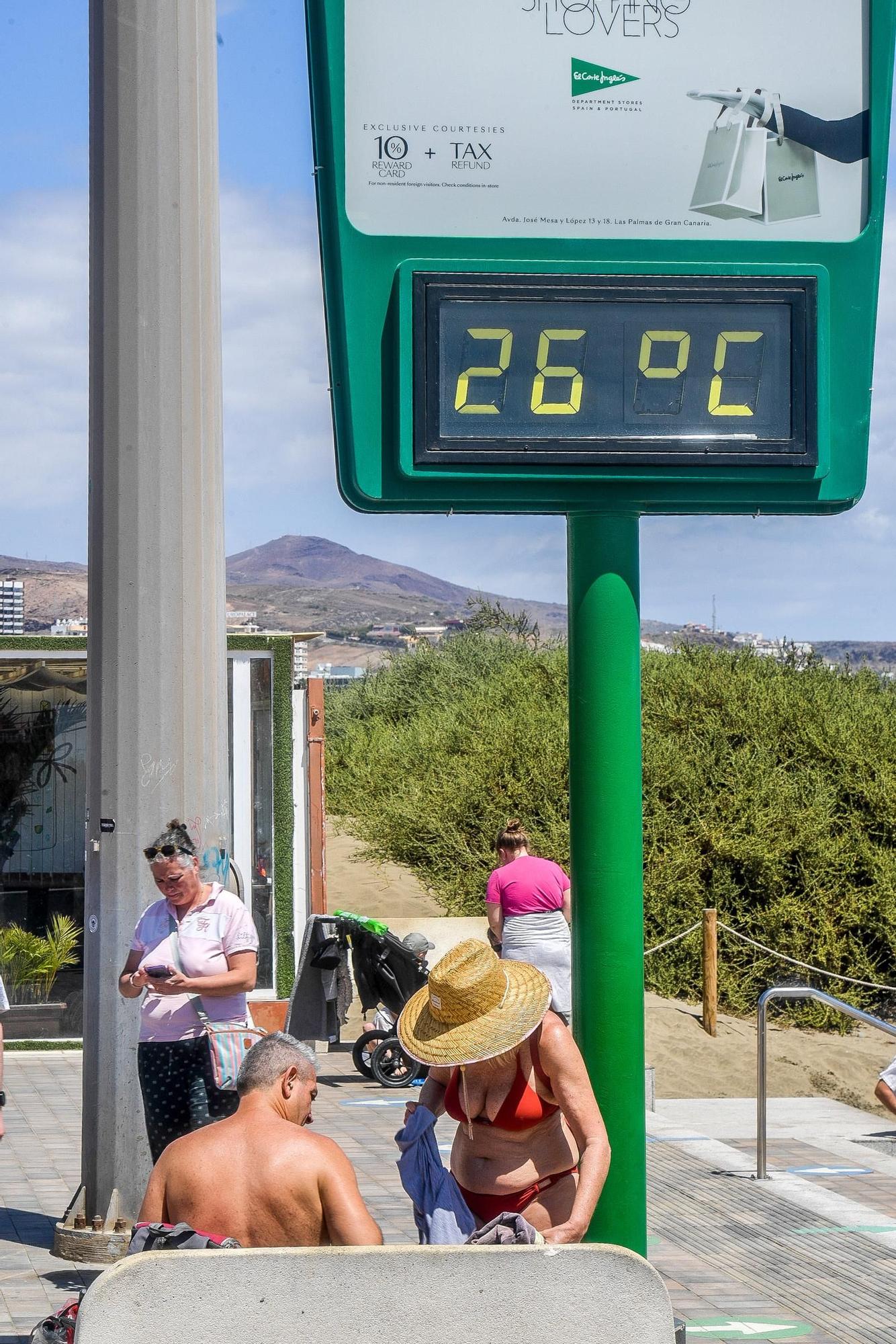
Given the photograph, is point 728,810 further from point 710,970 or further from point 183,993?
point 183,993

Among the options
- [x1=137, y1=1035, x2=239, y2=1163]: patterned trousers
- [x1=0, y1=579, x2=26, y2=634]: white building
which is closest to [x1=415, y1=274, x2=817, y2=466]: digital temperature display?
[x1=137, y1=1035, x2=239, y2=1163]: patterned trousers

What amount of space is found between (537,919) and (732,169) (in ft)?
20.2

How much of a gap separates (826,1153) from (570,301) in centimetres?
686

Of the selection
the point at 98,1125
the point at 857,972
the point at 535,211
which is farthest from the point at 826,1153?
the point at 857,972

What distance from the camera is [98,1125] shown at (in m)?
6.62

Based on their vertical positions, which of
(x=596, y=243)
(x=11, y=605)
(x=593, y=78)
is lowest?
(x=596, y=243)

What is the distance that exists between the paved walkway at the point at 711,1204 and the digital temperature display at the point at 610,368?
10.7 ft

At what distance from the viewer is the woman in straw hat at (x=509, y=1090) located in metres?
4.15

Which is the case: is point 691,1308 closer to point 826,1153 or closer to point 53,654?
point 826,1153

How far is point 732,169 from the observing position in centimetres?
505

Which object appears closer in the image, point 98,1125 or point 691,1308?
point 691,1308

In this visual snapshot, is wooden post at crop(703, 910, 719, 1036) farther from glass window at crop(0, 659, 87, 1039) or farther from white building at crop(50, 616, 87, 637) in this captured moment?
white building at crop(50, 616, 87, 637)

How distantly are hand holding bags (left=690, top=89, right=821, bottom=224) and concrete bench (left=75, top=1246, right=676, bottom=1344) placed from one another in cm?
320

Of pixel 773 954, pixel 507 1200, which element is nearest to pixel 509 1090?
pixel 507 1200
